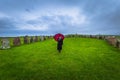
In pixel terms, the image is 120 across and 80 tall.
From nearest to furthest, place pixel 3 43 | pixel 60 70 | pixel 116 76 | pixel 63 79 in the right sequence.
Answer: pixel 63 79 < pixel 116 76 < pixel 60 70 < pixel 3 43

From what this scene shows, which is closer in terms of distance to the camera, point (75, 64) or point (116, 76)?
point (116, 76)

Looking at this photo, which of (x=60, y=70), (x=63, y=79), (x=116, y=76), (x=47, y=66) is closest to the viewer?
(x=63, y=79)

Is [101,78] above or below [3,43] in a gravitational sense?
below

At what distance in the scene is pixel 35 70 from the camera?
59.5 ft

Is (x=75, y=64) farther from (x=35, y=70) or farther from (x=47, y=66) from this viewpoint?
(x=35, y=70)

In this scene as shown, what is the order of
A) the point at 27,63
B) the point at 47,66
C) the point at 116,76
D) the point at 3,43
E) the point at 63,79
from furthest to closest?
the point at 3,43, the point at 27,63, the point at 47,66, the point at 116,76, the point at 63,79

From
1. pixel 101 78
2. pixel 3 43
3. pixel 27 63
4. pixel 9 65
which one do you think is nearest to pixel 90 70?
pixel 101 78

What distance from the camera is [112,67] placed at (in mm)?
19828

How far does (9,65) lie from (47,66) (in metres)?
4.02

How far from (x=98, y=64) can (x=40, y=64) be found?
5962 millimetres

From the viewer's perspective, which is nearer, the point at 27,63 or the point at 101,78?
the point at 101,78

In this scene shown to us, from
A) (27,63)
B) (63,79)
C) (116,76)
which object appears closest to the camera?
(63,79)

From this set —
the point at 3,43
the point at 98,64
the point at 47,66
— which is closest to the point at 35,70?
the point at 47,66

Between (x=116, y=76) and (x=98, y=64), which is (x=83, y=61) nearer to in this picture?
(x=98, y=64)
